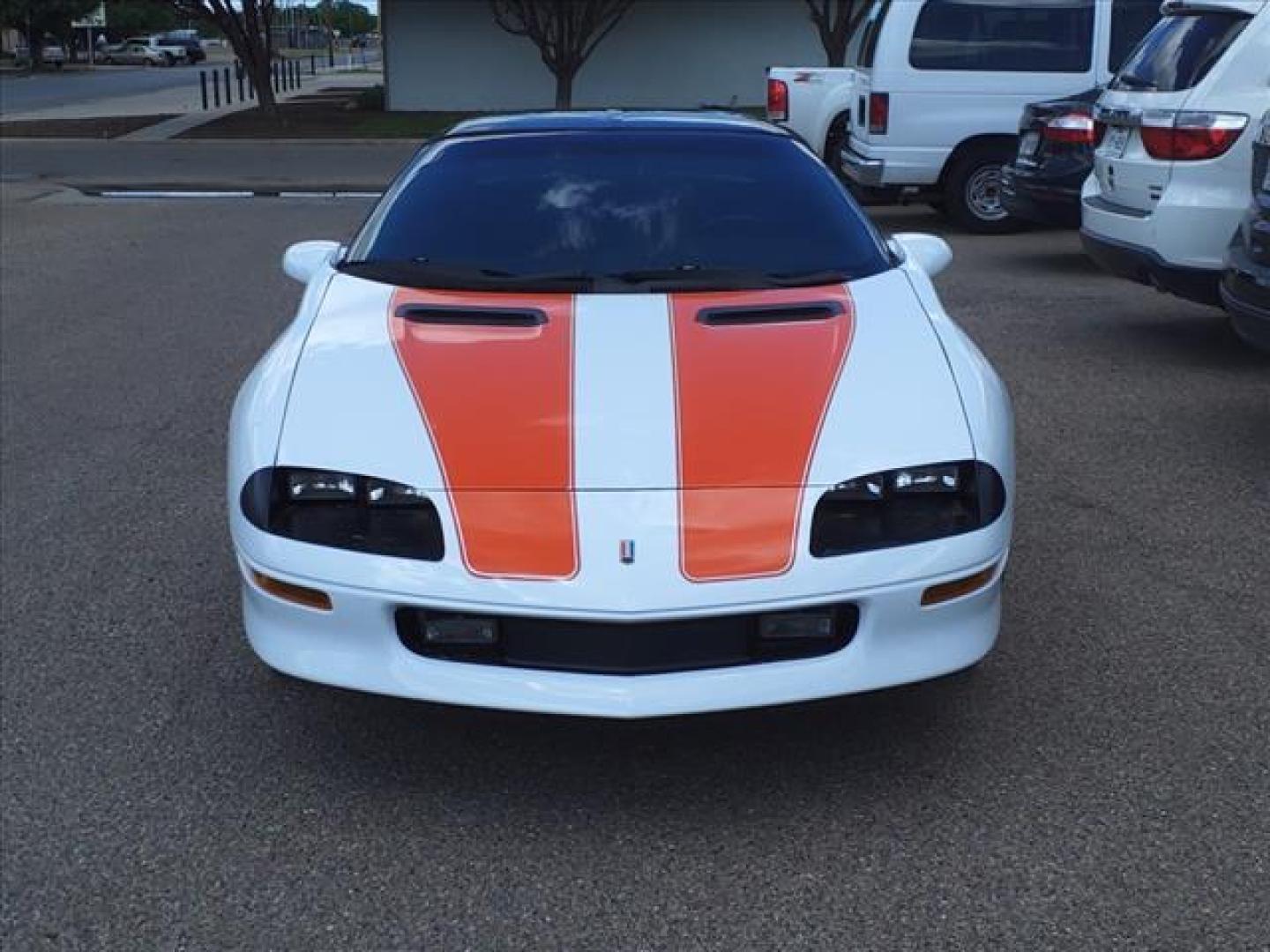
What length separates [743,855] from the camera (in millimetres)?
3297

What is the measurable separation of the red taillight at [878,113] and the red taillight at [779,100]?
2.25m

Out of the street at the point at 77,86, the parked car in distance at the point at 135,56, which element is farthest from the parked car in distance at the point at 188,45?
the street at the point at 77,86

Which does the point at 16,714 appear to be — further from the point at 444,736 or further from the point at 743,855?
the point at 743,855

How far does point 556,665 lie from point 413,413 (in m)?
0.77

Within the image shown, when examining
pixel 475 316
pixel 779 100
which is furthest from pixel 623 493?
pixel 779 100

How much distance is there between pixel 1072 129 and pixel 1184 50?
10.1 ft

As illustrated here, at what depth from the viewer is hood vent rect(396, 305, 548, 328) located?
4.09 metres

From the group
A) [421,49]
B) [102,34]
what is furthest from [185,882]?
[102,34]

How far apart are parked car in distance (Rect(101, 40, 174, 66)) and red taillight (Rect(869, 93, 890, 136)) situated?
6317cm

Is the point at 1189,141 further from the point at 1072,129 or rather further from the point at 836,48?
the point at 836,48

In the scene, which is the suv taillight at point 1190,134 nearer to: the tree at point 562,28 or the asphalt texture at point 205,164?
the asphalt texture at point 205,164

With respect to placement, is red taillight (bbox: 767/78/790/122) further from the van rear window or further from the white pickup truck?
the van rear window

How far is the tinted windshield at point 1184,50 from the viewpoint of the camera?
741 centimetres

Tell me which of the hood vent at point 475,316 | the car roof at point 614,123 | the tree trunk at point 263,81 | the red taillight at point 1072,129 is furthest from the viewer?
the tree trunk at point 263,81
